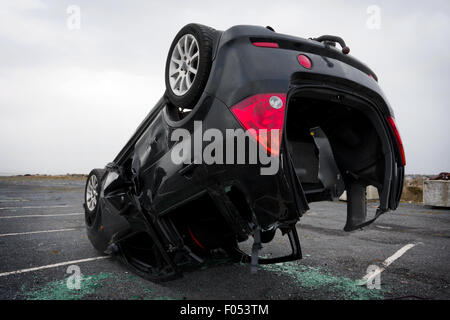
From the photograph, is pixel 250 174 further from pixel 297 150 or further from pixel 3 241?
pixel 3 241

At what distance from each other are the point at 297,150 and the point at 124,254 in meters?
2.12

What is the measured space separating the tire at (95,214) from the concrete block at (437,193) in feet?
36.4

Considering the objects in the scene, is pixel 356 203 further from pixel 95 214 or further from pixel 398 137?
pixel 95 214

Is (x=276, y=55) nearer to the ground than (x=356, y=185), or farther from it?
farther from it

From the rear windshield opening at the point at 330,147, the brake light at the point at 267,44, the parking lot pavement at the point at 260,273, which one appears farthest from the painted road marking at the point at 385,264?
the brake light at the point at 267,44

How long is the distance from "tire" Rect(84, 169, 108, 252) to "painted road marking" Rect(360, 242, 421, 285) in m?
2.77

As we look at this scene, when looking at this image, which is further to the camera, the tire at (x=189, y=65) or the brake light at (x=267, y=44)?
the tire at (x=189, y=65)

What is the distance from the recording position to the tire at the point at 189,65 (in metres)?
1.98

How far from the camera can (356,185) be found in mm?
2680

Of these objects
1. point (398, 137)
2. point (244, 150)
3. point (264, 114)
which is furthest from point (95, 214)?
point (398, 137)

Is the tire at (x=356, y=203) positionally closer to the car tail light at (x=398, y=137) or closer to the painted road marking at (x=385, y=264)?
the car tail light at (x=398, y=137)

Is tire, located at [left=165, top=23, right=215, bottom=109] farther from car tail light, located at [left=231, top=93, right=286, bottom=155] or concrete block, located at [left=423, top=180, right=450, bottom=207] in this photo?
concrete block, located at [left=423, top=180, right=450, bottom=207]

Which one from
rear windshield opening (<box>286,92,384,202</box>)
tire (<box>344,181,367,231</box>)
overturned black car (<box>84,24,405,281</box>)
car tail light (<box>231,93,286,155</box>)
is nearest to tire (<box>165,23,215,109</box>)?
overturned black car (<box>84,24,405,281</box>)
